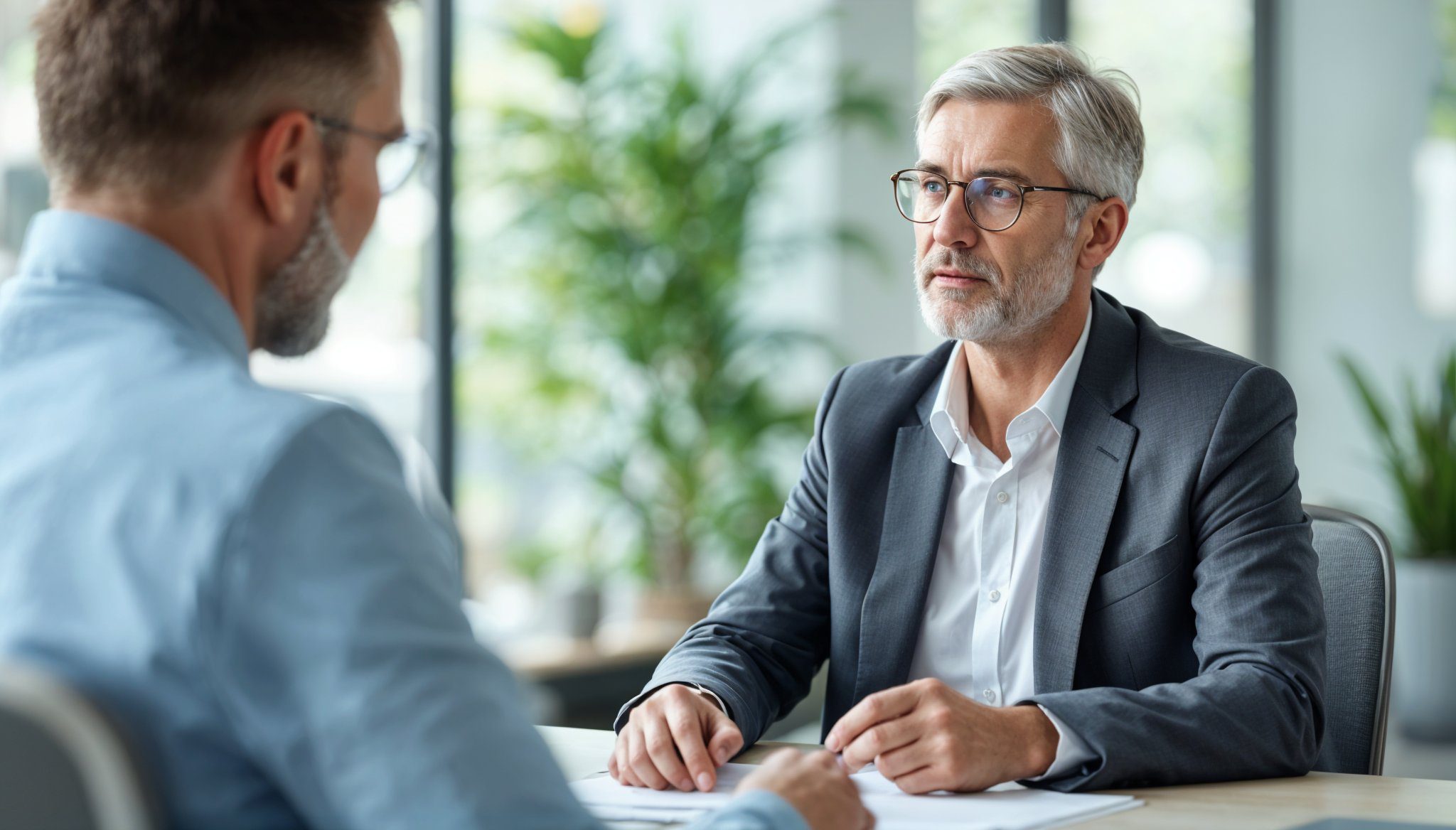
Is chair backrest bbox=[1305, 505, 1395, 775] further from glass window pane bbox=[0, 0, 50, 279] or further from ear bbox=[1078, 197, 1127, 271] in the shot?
glass window pane bbox=[0, 0, 50, 279]

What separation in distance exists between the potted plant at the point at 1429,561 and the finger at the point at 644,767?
3862 mm

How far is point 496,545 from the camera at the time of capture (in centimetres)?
424

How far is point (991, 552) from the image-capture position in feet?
5.79

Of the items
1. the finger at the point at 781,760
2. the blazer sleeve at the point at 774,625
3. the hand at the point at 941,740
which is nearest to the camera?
the finger at the point at 781,760

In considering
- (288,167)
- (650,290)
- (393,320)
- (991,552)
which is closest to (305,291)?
(288,167)

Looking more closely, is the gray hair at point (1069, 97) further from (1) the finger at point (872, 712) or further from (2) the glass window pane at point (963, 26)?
(2) the glass window pane at point (963, 26)

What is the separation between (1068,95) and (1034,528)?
0.55m

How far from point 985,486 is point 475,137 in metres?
2.47

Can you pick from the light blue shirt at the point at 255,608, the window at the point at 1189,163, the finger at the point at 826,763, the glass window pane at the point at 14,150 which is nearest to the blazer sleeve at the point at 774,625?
the finger at the point at 826,763

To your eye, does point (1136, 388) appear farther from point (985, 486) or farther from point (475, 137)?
point (475, 137)

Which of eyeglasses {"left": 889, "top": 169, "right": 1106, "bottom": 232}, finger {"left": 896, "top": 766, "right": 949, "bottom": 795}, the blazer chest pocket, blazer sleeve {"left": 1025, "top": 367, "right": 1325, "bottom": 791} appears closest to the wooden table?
blazer sleeve {"left": 1025, "top": 367, "right": 1325, "bottom": 791}

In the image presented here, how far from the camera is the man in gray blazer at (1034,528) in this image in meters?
1.37

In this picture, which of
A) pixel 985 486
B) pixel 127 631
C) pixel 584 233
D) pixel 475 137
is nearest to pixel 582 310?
pixel 584 233

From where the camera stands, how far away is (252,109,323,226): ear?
932 millimetres
